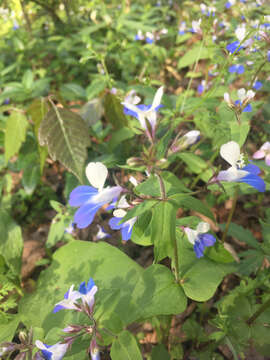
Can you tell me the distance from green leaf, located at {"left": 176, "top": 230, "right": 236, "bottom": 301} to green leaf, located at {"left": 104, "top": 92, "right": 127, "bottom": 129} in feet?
4.53

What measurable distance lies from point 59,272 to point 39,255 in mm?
803

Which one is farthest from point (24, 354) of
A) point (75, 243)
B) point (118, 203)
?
point (118, 203)

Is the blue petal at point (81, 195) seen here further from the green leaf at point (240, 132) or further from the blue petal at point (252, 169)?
the green leaf at point (240, 132)

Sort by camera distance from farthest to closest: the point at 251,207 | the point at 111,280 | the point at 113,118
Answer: the point at 251,207 < the point at 113,118 < the point at 111,280

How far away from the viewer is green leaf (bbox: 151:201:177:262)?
3.51 feet

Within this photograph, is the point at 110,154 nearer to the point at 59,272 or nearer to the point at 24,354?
the point at 59,272

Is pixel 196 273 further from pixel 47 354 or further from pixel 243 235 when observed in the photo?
pixel 47 354

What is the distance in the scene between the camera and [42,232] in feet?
9.65

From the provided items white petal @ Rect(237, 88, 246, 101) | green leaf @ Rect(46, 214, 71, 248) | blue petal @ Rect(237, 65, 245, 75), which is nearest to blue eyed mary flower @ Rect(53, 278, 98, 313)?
green leaf @ Rect(46, 214, 71, 248)

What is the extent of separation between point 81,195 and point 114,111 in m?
1.53

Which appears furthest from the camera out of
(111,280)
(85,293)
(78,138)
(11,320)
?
(78,138)

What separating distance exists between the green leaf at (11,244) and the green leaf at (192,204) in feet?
5.44

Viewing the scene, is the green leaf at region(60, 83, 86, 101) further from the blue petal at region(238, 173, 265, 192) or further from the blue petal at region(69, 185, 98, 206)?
the blue petal at region(238, 173, 265, 192)

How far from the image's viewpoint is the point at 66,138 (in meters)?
2.15
